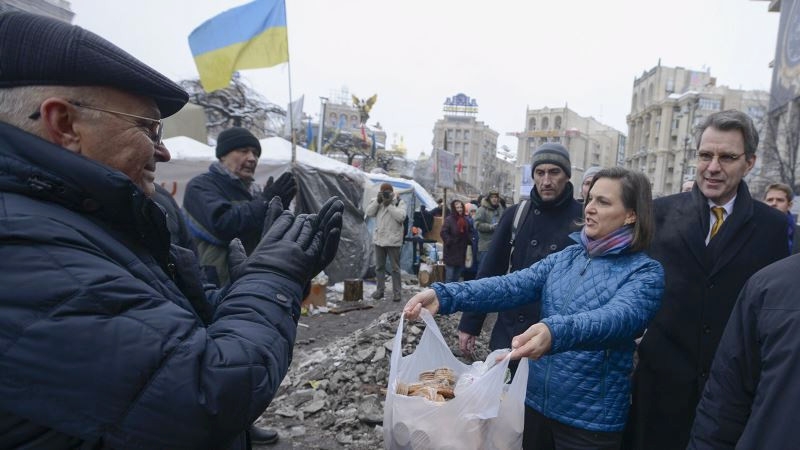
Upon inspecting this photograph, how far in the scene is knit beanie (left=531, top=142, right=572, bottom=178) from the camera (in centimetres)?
311

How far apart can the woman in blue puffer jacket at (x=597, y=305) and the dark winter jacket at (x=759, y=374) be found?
1.23 ft

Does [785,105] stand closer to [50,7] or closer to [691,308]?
[691,308]

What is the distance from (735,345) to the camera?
1513 mm

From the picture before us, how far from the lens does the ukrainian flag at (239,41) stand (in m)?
5.87

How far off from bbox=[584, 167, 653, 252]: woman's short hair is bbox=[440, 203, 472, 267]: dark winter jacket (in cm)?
668

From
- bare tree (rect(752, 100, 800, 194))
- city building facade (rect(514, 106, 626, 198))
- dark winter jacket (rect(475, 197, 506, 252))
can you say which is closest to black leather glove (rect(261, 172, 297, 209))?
dark winter jacket (rect(475, 197, 506, 252))

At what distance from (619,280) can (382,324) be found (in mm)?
4079

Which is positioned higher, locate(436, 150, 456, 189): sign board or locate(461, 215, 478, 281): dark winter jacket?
locate(436, 150, 456, 189): sign board

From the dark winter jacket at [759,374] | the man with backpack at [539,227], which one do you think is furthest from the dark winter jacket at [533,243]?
the dark winter jacket at [759,374]

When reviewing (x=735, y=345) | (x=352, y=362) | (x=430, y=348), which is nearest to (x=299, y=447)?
(x=352, y=362)

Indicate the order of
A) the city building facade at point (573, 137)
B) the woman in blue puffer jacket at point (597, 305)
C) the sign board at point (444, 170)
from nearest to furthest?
the woman in blue puffer jacket at point (597, 305) → the sign board at point (444, 170) → the city building facade at point (573, 137)

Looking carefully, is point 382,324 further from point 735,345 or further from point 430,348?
point 735,345

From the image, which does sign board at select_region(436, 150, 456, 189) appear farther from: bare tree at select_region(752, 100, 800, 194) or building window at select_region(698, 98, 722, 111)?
building window at select_region(698, 98, 722, 111)

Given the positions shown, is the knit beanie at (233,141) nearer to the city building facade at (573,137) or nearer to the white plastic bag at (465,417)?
the white plastic bag at (465,417)
